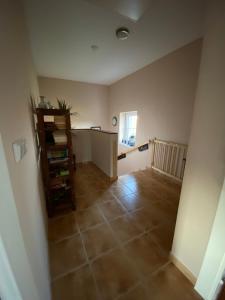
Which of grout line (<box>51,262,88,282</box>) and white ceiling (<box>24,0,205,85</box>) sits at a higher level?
white ceiling (<box>24,0,205,85</box>)

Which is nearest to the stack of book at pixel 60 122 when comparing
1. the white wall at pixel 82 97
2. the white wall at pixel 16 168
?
the white wall at pixel 16 168

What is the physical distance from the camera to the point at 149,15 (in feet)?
5.49

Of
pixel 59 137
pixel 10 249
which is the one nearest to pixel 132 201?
pixel 59 137

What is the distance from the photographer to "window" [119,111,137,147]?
4.43 metres

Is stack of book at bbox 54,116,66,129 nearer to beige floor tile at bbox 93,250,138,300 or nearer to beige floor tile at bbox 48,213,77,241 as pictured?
beige floor tile at bbox 48,213,77,241

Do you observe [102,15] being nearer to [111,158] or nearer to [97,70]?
[97,70]

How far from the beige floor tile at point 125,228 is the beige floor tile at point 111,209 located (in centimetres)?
9

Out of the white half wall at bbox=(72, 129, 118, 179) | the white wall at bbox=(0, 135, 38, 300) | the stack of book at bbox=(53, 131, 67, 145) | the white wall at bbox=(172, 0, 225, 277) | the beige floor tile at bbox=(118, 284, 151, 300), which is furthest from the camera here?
the white half wall at bbox=(72, 129, 118, 179)

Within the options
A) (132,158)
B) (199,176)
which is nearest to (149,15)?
(199,176)

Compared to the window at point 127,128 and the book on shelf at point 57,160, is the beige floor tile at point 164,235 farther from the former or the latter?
the window at point 127,128

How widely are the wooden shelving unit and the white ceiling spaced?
1.29m

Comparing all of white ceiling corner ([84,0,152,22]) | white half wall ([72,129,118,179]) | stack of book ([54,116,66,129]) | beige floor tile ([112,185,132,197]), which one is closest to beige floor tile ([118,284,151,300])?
beige floor tile ([112,185,132,197])

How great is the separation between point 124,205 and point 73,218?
31.6 inches

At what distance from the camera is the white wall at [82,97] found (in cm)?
416
